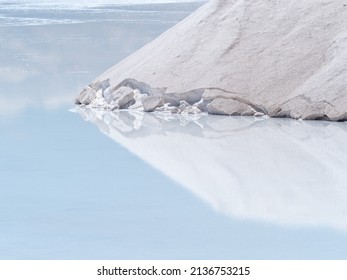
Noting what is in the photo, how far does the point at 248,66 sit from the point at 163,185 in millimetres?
2890

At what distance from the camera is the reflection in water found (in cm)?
555

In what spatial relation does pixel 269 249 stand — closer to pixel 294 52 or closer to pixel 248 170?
pixel 248 170

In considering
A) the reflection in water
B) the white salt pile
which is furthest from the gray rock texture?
the reflection in water

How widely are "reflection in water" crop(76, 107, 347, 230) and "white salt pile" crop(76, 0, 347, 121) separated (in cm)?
20

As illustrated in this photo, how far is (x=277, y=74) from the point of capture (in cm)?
862

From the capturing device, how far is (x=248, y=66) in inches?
344

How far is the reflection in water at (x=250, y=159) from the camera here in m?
5.55

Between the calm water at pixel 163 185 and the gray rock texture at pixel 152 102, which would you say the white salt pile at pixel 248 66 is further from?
the calm water at pixel 163 185

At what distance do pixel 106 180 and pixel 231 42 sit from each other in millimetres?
3042

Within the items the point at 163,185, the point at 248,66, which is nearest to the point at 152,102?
the point at 248,66

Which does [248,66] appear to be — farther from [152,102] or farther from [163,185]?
[163,185]

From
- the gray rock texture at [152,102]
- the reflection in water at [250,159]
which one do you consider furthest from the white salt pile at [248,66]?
the reflection in water at [250,159]

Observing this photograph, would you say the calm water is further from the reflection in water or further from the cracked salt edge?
the cracked salt edge
